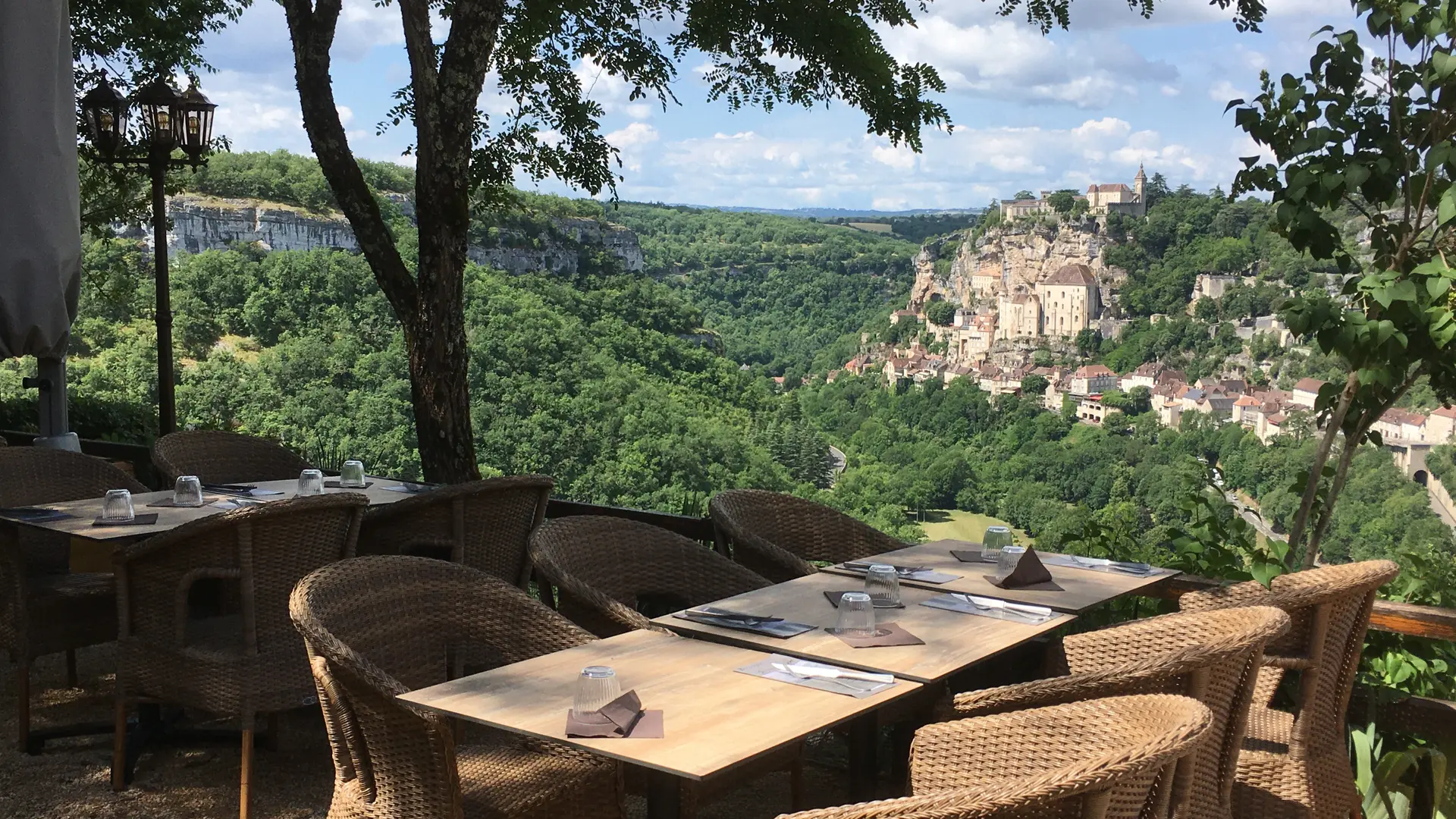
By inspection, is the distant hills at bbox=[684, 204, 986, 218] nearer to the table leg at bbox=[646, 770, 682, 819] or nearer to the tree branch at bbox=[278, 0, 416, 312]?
the tree branch at bbox=[278, 0, 416, 312]

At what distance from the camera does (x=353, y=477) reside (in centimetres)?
453

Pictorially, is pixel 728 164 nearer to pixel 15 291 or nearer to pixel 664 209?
pixel 664 209

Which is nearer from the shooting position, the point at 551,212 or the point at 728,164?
the point at 728,164

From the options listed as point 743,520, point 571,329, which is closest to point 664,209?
point 571,329

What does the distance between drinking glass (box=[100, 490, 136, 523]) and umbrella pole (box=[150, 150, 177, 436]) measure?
2623mm

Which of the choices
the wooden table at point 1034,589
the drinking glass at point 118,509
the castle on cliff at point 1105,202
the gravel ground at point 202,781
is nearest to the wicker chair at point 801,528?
the wooden table at point 1034,589

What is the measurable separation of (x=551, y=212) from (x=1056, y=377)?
1027 cm

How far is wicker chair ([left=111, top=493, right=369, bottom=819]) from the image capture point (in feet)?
10.5

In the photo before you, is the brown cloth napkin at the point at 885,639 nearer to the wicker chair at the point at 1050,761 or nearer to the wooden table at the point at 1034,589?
the wicker chair at the point at 1050,761

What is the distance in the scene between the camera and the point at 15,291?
2.85 meters

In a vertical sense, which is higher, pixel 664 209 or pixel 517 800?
pixel 664 209

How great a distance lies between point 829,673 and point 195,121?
558 centimetres

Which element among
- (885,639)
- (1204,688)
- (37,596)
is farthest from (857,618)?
(37,596)

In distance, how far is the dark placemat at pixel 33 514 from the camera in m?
3.76
